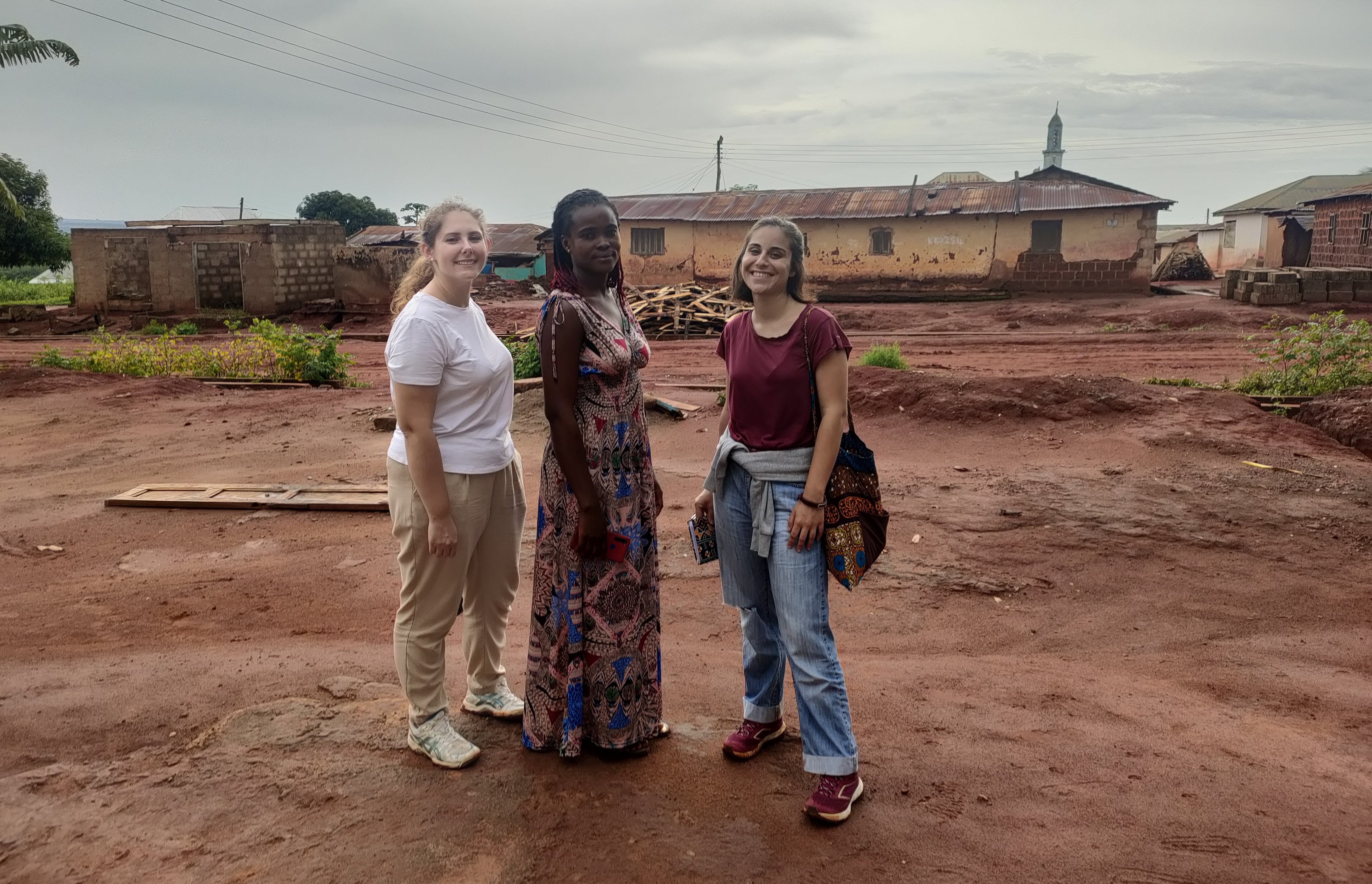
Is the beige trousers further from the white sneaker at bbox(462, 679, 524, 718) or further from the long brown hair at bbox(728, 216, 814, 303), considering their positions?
the long brown hair at bbox(728, 216, 814, 303)

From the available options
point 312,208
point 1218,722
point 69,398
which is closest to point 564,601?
point 1218,722

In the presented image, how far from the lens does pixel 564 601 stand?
117 inches

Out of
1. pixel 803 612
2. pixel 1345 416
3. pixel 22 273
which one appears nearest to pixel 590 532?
pixel 803 612

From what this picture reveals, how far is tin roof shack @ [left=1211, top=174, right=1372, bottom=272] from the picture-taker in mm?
32656

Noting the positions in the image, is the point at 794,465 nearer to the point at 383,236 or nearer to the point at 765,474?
the point at 765,474

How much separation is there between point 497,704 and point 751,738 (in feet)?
2.99

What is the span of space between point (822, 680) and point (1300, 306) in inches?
827

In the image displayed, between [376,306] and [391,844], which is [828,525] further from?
[376,306]

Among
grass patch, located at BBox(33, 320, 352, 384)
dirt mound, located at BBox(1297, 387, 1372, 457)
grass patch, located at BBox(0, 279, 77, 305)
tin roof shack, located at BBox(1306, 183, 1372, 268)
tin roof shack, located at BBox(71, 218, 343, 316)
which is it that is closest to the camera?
dirt mound, located at BBox(1297, 387, 1372, 457)

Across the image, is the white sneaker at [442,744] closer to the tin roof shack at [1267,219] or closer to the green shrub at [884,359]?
the green shrub at [884,359]

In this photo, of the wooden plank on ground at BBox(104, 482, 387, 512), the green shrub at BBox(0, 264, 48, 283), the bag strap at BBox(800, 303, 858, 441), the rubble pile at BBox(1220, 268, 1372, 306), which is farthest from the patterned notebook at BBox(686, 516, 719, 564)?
the green shrub at BBox(0, 264, 48, 283)

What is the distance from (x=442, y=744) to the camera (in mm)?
3094

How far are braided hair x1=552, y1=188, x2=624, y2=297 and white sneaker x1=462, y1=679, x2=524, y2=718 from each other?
1.47 metres

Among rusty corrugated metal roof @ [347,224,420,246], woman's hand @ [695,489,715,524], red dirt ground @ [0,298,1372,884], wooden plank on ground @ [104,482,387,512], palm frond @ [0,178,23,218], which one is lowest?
red dirt ground @ [0,298,1372,884]
